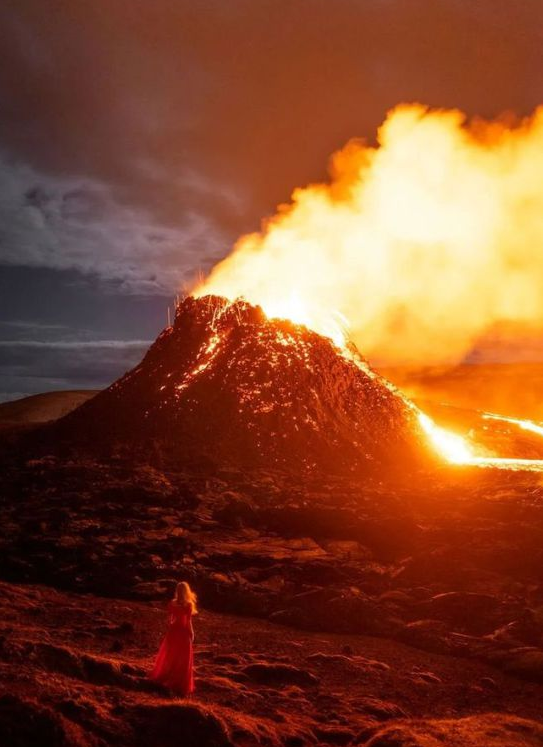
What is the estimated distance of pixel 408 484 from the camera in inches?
907

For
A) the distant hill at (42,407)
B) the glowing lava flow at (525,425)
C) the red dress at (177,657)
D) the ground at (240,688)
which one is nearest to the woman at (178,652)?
the red dress at (177,657)

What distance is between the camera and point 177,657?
7.86 metres

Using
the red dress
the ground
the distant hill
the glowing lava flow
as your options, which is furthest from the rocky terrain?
the distant hill

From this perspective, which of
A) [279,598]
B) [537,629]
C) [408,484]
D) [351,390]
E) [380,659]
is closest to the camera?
[380,659]

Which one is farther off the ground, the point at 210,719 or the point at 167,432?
the point at 167,432

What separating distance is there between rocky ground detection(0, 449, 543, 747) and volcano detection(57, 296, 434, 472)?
2.47 m

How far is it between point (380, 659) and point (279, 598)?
3136 mm

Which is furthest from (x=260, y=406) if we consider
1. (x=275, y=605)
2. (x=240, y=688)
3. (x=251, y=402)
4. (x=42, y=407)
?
(x=42, y=407)

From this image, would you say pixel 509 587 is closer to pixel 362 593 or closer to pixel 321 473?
pixel 362 593

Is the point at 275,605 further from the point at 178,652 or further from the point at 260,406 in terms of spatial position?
the point at 260,406

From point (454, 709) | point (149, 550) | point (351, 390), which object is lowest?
point (454, 709)

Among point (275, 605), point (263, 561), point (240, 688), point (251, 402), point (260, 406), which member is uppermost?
point (251, 402)

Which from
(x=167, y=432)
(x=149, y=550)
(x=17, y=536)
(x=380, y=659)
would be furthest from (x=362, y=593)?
(x=167, y=432)

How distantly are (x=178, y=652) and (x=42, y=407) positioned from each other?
7930 centimetres
